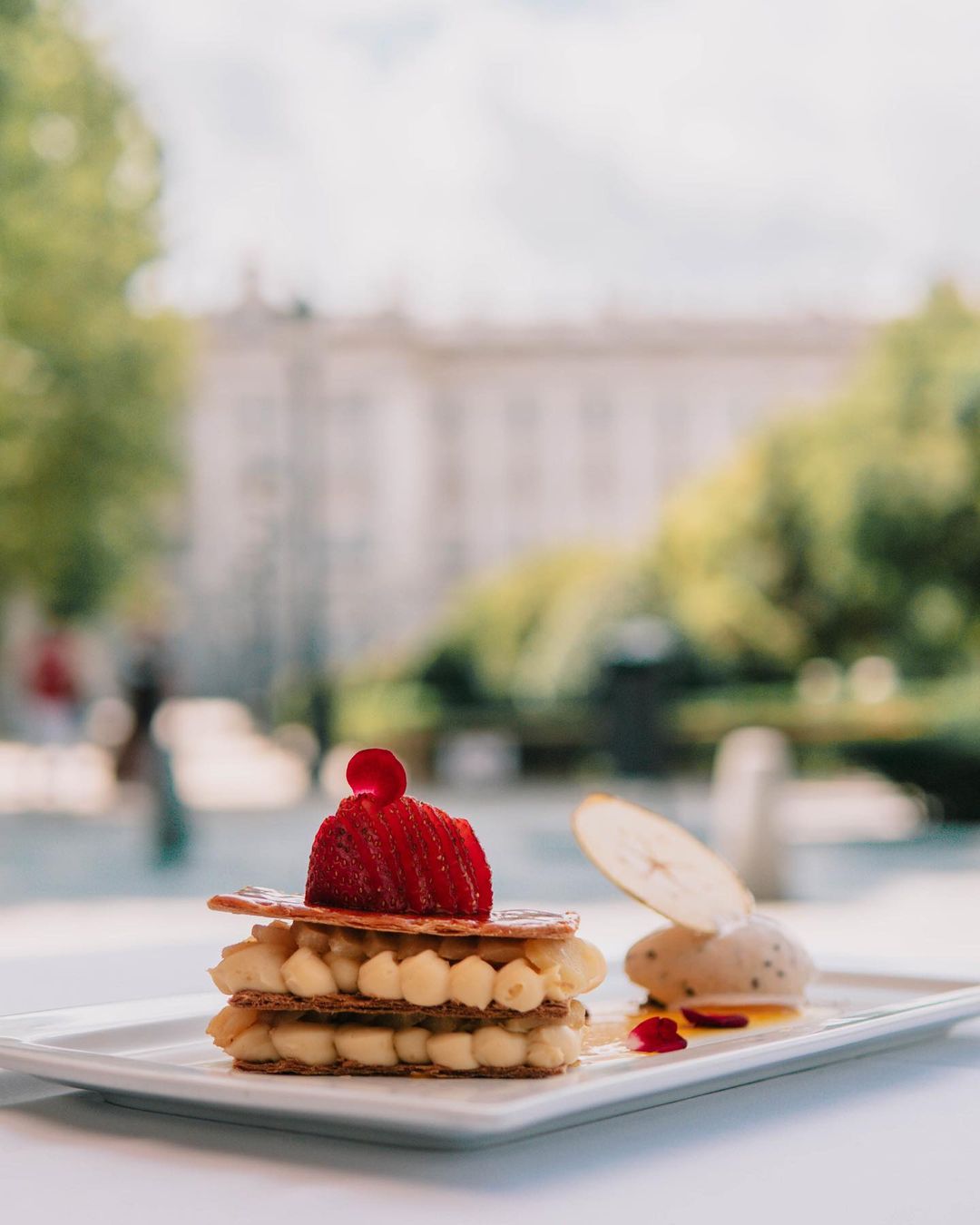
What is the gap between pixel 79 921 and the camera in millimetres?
10711

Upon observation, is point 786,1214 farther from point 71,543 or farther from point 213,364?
point 213,364

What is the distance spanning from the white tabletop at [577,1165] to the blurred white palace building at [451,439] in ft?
241

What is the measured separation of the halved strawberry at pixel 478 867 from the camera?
2236 mm

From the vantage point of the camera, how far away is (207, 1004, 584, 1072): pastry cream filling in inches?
82.9

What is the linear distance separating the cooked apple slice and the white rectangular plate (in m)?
0.22

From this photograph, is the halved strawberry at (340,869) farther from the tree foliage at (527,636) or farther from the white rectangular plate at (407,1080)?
the tree foliage at (527,636)

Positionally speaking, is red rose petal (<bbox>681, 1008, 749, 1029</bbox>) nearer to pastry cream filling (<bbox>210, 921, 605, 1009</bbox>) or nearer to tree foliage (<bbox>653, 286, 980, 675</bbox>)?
pastry cream filling (<bbox>210, 921, 605, 1009</bbox>)

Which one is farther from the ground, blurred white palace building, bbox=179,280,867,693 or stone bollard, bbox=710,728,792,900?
blurred white palace building, bbox=179,280,867,693

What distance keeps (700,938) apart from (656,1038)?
527 mm

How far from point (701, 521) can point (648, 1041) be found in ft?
135

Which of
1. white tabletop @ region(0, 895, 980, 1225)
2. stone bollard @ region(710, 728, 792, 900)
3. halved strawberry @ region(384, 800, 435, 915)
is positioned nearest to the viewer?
white tabletop @ region(0, 895, 980, 1225)

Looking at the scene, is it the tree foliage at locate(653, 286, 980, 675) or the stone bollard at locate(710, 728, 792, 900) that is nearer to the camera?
the stone bollard at locate(710, 728, 792, 900)

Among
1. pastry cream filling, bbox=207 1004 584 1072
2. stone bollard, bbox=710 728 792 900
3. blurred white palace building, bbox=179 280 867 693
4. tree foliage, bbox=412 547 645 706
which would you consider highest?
blurred white palace building, bbox=179 280 867 693

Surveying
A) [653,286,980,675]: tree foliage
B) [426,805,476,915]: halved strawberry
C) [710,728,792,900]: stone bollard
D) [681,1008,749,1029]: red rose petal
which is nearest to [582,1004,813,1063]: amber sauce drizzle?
[681,1008,749,1029]: red rose petal
